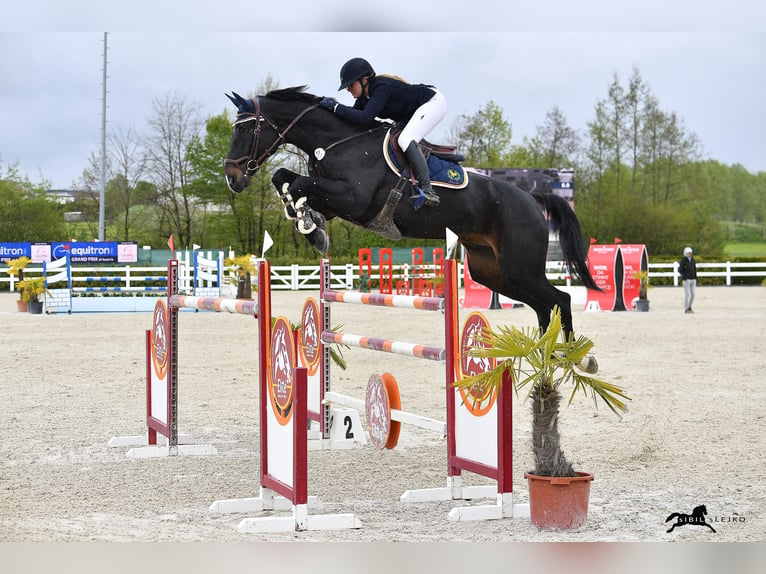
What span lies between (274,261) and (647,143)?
1119 centimetres

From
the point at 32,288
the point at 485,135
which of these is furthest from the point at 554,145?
the point at 32,288

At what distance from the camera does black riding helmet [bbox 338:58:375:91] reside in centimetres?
434

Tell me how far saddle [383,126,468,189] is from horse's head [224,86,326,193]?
0.45 m

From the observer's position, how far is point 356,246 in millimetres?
25266

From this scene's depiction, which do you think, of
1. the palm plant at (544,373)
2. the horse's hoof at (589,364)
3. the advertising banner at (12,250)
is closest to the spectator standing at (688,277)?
the horse's hoof at (589,364)

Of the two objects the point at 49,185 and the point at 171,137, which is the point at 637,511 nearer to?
the point at 171,137

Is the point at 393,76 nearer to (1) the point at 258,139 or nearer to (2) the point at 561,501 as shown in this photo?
(1) the point at 258,139

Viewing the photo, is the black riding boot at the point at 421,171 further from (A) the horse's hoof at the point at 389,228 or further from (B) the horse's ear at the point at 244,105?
(B) the horse's ear at the point at 244,105

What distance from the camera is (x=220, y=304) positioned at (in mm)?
4508

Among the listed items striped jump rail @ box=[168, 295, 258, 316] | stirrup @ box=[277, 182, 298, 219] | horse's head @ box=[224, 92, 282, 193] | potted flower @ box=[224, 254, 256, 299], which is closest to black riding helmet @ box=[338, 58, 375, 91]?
horse's head @ box=[224, 92, 282, 193]

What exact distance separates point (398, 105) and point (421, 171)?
0.40 m

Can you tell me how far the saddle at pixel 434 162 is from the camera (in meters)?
4.55

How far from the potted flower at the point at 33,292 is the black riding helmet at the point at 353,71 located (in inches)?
542

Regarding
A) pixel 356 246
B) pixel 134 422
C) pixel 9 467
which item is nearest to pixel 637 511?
pixel 9 467
